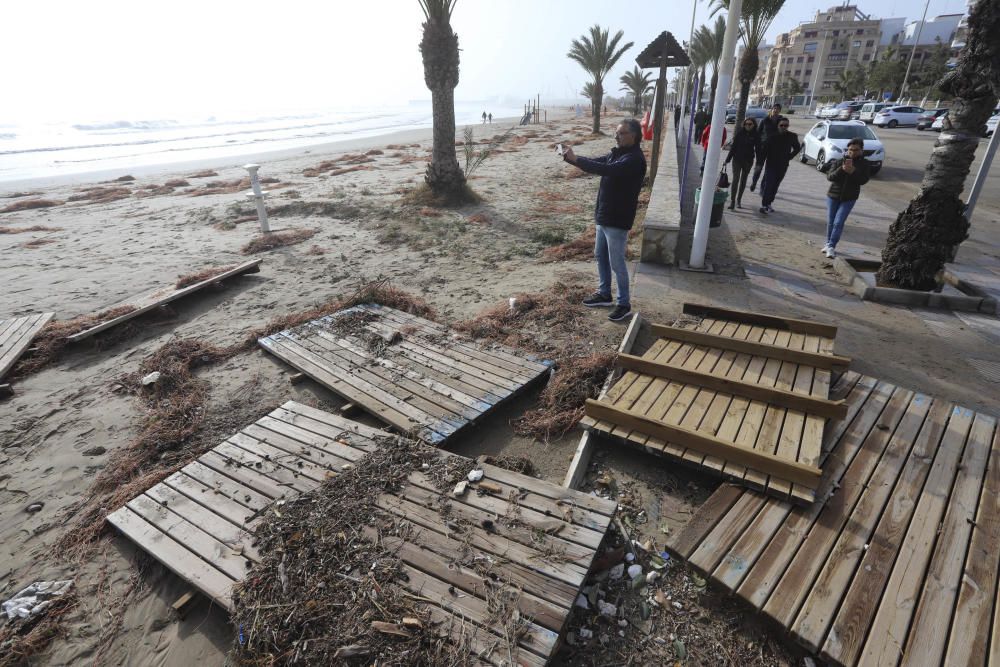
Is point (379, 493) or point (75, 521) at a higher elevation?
point (379, 493)

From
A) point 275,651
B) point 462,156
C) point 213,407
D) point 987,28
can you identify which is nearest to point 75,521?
point 213,407

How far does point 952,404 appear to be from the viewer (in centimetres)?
375

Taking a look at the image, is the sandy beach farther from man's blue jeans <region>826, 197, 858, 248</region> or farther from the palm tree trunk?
man's blue jeans <region>826, 197, 858, 248</region>

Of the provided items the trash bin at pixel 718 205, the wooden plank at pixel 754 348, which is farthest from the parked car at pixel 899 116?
the wooden plank at pixel 754 348

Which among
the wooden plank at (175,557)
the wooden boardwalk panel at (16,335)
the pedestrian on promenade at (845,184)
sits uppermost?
the pedestrian on promenade at (845,184)

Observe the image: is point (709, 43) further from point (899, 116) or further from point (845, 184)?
point (845, 184)

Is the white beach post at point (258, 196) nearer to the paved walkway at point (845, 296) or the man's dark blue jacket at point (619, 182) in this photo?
the man's dark blue jacket at point (619, 182)

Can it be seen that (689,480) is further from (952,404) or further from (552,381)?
(952,404)

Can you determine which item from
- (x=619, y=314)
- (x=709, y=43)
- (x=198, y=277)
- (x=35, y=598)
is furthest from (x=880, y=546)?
(x=709, y=43)

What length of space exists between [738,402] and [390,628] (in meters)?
3.02

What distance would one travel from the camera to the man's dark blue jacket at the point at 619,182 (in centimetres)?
513

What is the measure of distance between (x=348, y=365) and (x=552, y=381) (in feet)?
7.03

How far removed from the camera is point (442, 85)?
1196 centimetres

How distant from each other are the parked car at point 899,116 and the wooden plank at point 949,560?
39628mm
